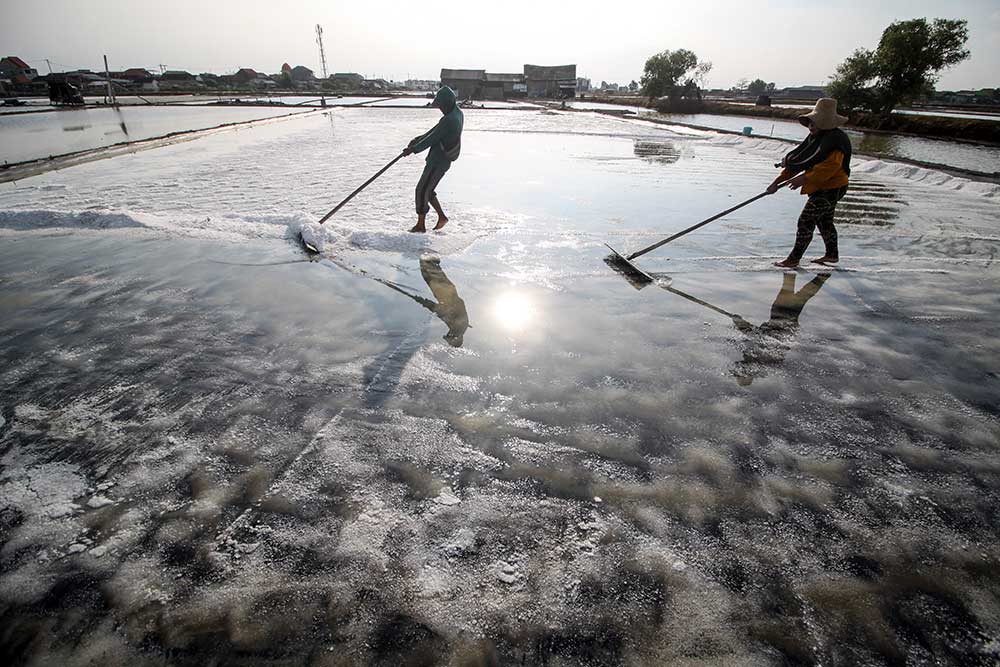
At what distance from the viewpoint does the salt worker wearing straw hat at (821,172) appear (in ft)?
16.2

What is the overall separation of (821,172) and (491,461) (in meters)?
5.28

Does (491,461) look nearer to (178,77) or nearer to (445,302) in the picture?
(445,302)

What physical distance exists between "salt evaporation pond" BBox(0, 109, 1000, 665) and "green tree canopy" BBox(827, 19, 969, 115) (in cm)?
3533

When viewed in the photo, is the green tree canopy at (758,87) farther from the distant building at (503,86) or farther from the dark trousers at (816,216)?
the dark trousers at (816,216)

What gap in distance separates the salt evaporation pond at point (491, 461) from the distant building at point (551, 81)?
78405mm

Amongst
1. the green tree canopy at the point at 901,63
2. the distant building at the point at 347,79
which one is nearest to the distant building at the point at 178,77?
the distant building at the point at 347,79

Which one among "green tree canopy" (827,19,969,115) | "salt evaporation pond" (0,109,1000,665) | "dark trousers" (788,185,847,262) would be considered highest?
"green tree canopy" (827,19,969,115)

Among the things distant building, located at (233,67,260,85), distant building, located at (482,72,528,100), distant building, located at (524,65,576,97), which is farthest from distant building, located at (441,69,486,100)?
distant building, located at (233,67,260,85)

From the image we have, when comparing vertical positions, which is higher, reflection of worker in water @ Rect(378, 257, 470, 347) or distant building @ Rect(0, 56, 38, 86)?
distant building @ Rect(0, 56, 38, 86)

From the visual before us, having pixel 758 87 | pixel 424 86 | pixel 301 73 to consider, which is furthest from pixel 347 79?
pixel 758 87

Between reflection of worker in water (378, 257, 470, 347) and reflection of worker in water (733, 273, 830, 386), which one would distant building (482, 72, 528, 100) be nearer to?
reflection of worker in water (378, 257, 470, 347)

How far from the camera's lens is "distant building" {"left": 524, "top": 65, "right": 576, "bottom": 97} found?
73312mm

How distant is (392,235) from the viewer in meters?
5.82

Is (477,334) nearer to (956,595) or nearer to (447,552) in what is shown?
(447,552)
